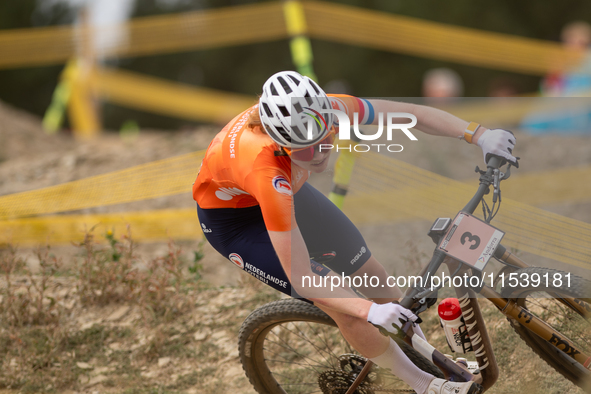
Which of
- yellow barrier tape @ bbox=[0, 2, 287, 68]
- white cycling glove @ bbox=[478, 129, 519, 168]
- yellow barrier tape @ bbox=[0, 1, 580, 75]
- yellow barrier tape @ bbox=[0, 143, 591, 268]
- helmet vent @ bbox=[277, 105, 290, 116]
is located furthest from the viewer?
yellow barrier tape @ bbox=[0, 2, 287, 68]

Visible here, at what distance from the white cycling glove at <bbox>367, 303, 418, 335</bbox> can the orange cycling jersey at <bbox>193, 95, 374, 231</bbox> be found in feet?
1.73

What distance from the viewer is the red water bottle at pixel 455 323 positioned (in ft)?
9.18

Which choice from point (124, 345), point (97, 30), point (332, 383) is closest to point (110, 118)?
point (97, 30)

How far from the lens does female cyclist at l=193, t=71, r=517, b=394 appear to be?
2545 mm

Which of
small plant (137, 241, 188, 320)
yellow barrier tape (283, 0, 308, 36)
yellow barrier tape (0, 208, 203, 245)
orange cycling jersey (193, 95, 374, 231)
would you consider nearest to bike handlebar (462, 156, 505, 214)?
orange cycling jersey (193, 95, 374, 231)

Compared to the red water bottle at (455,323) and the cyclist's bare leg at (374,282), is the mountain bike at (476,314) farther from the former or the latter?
the cyclist's bare leg at (374,282)

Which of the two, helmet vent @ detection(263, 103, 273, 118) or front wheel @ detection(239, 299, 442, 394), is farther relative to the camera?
front wheel @ detection(239, 299, 442, 394)

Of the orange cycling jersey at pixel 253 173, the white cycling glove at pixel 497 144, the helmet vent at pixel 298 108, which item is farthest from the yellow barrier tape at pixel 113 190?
the white cycling glove at pixel 497 144

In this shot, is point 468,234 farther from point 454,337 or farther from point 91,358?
point 91,358

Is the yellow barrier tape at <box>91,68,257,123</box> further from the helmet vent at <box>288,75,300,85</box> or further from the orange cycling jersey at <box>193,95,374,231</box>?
the helmet vent at <box>288,75,300,85</box>

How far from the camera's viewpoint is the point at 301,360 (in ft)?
12.9

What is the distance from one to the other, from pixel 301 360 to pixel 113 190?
376cm

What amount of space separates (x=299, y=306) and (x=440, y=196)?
934 mm

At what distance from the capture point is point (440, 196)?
289cm
